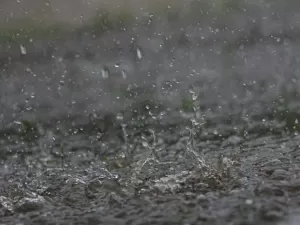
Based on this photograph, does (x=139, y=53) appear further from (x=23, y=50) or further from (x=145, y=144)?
(x=145, y=144)

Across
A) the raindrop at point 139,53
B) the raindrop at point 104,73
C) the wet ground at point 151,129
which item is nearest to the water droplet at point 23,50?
the wet ground at point 151,129

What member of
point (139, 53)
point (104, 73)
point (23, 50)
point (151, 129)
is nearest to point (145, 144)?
point (151, 129)

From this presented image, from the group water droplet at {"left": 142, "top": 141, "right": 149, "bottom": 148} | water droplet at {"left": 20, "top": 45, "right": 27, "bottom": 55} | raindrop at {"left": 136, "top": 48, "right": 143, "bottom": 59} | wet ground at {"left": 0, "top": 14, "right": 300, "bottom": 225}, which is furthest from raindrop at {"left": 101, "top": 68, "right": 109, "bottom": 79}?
water droplet at {"left": 142, "top": 141, "right": 149, "bottom": 148}

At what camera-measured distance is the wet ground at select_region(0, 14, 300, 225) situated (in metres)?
2.04

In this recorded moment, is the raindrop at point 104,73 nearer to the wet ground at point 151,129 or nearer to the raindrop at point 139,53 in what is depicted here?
the wet ground at point 151,129

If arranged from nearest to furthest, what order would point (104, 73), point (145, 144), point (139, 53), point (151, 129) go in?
point (145, 144) → point (151, 129) → point (104, 73) → point (139, 53)

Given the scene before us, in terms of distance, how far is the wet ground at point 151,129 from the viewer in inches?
80.2

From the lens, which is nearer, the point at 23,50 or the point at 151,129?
the point at 151,129

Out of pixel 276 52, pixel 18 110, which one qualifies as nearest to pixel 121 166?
pixel 18 110

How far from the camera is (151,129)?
11.1 ft

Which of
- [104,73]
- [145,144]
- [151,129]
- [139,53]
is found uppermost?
[139,53]

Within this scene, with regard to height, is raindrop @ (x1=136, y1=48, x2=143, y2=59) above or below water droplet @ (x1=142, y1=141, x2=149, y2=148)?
above

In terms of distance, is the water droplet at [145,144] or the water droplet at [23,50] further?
the water droplet at [23,50]

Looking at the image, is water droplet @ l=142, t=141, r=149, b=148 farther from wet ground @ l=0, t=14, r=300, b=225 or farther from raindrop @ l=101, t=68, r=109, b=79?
raindrop @ l=101, t=68, r=109, b=79
